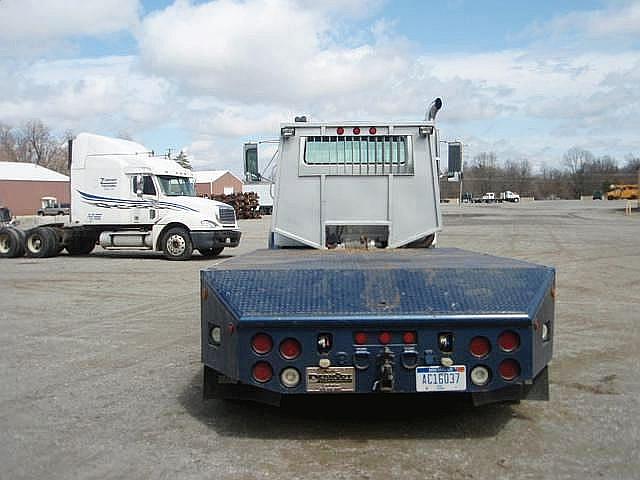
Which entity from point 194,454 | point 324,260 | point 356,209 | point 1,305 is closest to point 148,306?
point 1,305

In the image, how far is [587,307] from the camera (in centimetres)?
1171

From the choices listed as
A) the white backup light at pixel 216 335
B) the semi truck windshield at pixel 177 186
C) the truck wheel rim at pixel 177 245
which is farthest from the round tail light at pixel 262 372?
the semi truck windshield at pixel 177 186

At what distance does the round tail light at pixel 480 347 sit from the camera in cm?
493

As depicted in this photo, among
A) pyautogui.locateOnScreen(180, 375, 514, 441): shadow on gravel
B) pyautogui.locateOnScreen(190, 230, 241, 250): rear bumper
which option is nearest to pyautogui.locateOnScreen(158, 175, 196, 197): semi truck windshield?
pyautogui.locateOnScreen(190, 230, 241, 250): rear bumper

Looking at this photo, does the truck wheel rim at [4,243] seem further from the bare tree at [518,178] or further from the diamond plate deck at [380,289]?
the bare tree at [518,178]

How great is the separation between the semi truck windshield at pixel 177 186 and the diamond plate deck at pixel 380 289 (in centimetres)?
1704

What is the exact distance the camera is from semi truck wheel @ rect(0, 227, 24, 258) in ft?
76.1

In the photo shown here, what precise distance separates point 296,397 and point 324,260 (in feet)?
3.76

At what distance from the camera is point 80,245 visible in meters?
23.7

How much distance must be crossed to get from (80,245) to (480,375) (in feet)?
67.6

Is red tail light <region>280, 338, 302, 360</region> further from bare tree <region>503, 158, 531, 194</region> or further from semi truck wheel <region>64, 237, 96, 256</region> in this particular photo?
bare tree <region>503, 158, 531, 194</region>

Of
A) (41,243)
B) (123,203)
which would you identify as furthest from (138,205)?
(41,243)

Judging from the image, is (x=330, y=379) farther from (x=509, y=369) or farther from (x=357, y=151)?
(x=357, y=151)

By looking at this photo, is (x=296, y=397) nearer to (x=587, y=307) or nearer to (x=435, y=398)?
(x=435, y=398)
